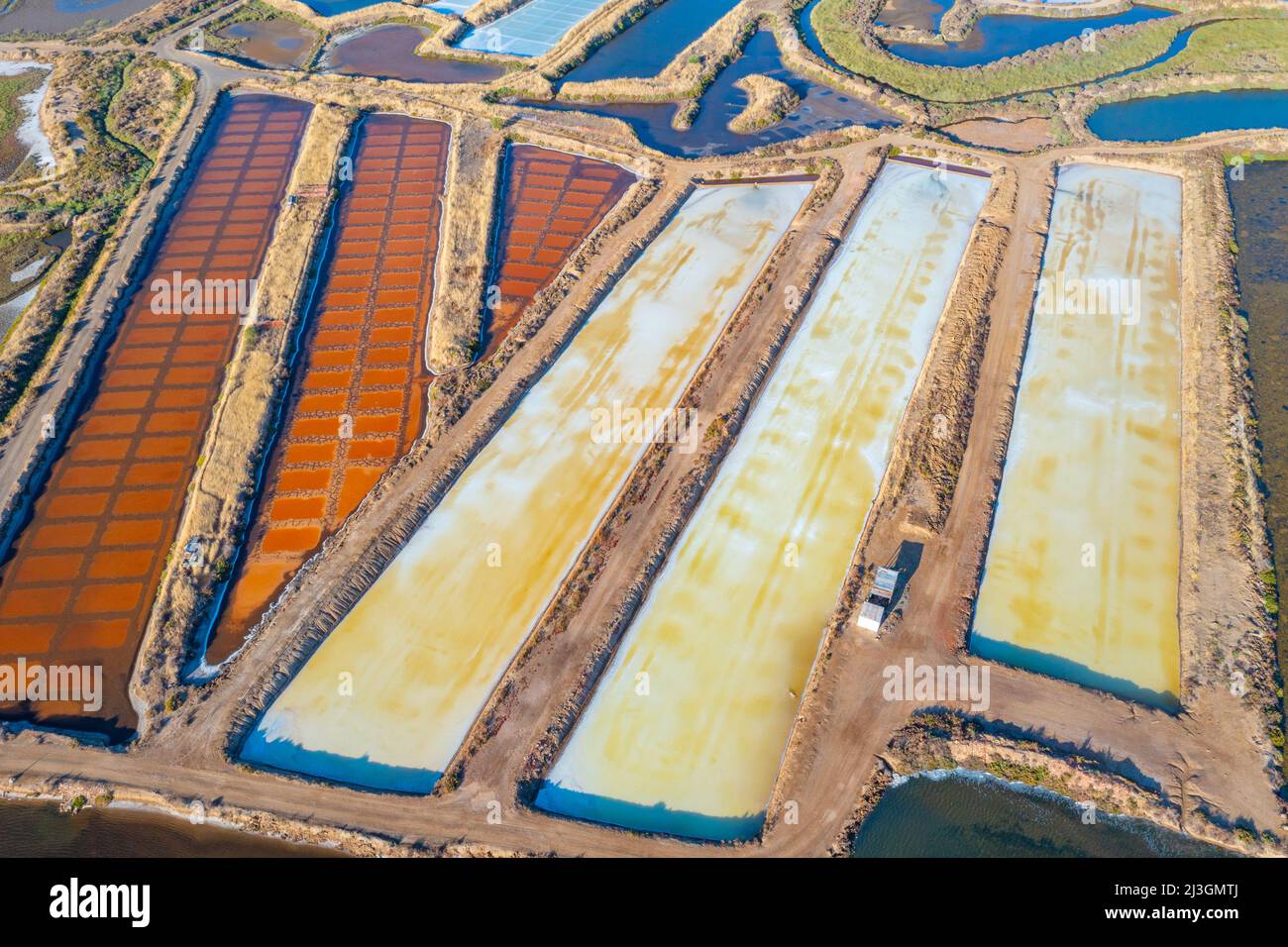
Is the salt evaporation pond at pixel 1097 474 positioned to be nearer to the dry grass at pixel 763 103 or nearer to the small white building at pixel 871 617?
the small white building at pixel 871 617

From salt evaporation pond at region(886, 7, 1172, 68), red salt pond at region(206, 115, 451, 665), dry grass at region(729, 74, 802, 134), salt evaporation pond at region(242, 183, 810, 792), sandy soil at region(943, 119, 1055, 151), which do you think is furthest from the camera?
salt evaporation pond at region(886, 7, 1172, 68)

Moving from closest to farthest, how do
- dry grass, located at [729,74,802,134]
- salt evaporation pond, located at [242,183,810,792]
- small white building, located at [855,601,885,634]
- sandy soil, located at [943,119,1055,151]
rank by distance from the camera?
salt evaporation pond, located at [242,183,810,792]
small white building, located at [855,601,885,634]
sandy soil, located at [943,119,1055,151]
dry grass, located at [729,74,802,134]

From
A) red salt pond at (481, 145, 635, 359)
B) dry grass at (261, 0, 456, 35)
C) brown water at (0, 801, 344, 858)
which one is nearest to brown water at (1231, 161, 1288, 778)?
brown water at (0, 801, 344, 858)

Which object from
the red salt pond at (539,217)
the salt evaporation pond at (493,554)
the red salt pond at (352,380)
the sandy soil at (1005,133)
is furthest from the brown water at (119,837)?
the sandy soil at (1005,133)

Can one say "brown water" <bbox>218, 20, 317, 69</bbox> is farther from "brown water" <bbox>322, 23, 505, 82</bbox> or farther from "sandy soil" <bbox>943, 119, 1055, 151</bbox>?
"sandy soil" <bbox>943, 119, 1055, 151</bbox>

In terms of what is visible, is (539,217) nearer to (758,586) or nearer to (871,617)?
(758,586)
